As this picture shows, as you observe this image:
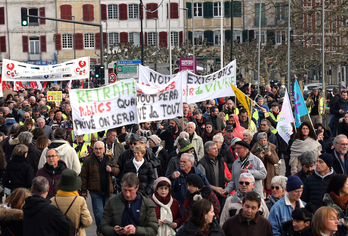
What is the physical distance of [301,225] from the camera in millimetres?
5426

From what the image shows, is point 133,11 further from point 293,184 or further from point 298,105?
point 293,184

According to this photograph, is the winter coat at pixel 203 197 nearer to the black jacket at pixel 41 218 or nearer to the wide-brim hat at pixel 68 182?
the wide-brim hat at pixel 68 182

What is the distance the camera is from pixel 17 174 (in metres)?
8.48

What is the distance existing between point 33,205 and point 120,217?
2.93ft

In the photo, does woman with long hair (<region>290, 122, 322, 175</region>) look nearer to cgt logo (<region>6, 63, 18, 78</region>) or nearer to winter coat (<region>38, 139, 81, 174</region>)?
winter coat (<region>38, 139, 81, 174</region>)

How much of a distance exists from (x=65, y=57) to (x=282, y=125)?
55.3 meters

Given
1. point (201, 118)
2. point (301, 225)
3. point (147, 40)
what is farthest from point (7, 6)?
point (301, 225)

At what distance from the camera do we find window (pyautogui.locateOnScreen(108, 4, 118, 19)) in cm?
6407

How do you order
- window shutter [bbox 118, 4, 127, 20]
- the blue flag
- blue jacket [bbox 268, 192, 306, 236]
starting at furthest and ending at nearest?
window shutter [bbox 118, 4, 127, 20] < the blue flag < blue jacket [bbox 268, 192, 306, 236]

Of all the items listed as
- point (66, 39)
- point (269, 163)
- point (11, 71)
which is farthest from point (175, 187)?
point (66, 39)

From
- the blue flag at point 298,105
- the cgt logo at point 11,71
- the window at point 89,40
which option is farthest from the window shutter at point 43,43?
the blue flag at point 298,105

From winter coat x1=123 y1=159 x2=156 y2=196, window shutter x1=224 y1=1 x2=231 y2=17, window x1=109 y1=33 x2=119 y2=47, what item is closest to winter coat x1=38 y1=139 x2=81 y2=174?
winter coat x1=123 y1=159 x2=156 y2=196

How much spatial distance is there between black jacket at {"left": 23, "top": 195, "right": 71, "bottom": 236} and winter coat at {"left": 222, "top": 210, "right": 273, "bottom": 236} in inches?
65.4

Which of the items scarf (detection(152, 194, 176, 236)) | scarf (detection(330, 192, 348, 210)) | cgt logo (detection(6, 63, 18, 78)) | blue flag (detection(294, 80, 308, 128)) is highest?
cgt logo (detection(6, 63, 18, 78))
